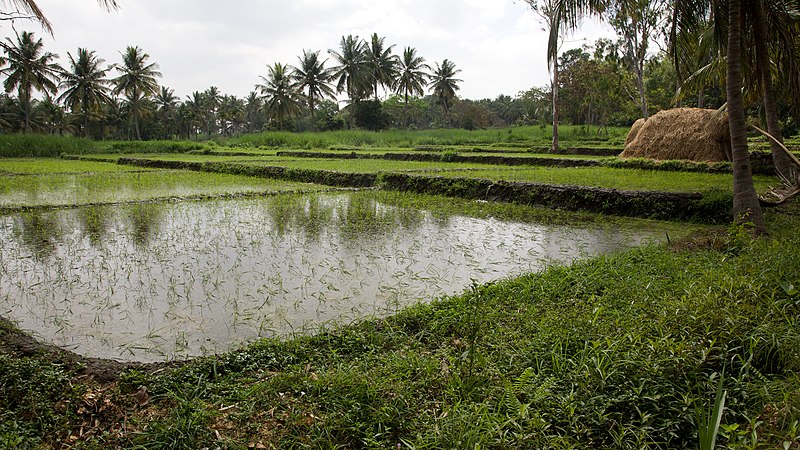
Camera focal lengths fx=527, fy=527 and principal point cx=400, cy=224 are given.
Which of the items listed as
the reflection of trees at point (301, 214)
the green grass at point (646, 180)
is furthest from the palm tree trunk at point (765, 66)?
the reflection of trees at point (301, 214)

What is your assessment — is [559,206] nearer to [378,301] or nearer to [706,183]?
[706,183]

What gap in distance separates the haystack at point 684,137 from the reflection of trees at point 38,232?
44.5ft

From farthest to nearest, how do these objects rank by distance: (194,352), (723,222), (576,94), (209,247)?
(576,94), (723,222), (209,247), (194,352)

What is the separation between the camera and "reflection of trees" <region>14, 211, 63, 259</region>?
229 inches

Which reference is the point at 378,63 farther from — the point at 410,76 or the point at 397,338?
the point at 397,338

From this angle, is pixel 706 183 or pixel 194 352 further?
pixel 706 183

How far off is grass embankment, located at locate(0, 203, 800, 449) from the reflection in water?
549mm

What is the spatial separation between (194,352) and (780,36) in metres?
7.86

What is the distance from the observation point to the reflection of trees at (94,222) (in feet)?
21.6

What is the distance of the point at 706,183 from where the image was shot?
9.39 metres

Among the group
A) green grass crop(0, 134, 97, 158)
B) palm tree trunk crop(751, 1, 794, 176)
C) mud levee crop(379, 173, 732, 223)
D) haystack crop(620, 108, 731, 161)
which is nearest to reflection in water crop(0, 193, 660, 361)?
mud levee crop(379, 173, 732, 223)

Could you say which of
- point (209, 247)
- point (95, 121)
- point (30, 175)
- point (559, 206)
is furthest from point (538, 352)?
point (95, 121)

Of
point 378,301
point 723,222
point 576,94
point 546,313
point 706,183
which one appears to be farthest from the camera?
point 576,94

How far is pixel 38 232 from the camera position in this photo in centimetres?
678
